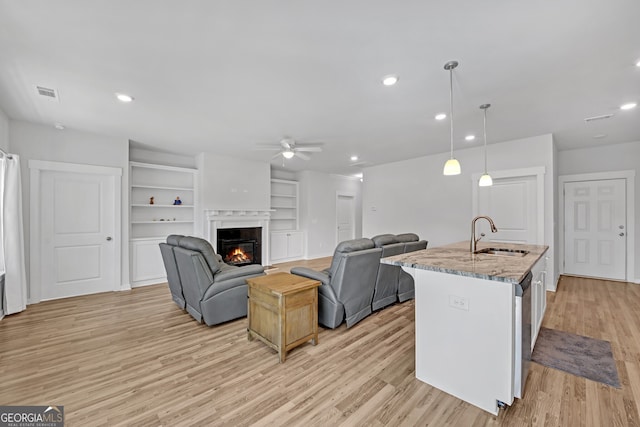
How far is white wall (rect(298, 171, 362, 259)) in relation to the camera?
25.6 ft

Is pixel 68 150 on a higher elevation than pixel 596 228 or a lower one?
higher

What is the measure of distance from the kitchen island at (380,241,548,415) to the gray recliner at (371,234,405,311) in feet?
3.89

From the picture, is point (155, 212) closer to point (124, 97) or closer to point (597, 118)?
point (124, 97)

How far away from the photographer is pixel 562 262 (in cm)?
573

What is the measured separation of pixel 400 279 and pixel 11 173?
5452mm

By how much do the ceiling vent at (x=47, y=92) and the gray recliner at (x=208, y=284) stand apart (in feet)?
6.85

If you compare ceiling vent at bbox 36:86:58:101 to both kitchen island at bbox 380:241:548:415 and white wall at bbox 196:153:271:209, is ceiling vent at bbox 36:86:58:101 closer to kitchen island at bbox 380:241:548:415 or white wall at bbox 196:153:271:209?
white wall at bbox 196:153:271:209

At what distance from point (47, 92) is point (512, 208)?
22.9ft

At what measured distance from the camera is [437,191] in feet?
19.5

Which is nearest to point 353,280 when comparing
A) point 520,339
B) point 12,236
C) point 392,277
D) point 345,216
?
point 392,277

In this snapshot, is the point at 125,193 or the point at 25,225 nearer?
the point at 25,225

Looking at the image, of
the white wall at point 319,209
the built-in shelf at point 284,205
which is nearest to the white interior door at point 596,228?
the white wall at point 319,209

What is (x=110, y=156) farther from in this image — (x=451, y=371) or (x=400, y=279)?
(x=451, y=371)

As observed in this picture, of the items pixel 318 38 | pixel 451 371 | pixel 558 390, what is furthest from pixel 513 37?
pixel 558 390
